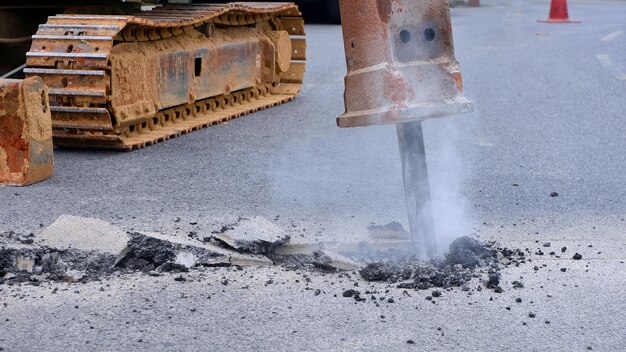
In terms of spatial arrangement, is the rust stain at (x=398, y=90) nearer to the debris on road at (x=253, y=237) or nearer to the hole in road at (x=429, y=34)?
the hole in road at (x=429, y=34)

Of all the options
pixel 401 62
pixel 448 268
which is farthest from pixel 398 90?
pixel 448 268

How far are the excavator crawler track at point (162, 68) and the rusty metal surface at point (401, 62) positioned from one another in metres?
3.90

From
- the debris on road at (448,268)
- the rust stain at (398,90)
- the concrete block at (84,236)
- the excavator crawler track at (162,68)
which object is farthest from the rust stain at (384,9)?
the excavator crawler track at (162,68)

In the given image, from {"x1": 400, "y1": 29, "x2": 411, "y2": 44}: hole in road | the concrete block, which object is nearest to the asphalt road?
the concrete block

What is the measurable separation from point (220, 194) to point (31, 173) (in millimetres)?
1404

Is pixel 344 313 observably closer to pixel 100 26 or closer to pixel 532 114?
pixel 100 26

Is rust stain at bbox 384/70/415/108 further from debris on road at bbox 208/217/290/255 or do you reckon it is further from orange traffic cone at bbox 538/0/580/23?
orange traffic cone at bbox 538/0/580/23

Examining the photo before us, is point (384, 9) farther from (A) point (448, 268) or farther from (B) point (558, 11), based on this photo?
(B) point (558, 11)

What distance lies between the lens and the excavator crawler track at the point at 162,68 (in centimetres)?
847

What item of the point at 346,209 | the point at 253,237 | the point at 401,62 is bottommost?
the point at 346,209

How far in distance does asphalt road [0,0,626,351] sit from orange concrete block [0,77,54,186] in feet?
0.63

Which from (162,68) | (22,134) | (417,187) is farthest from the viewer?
(162,68)

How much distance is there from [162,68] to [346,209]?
3.52 meters

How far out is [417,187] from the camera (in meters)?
5.30
